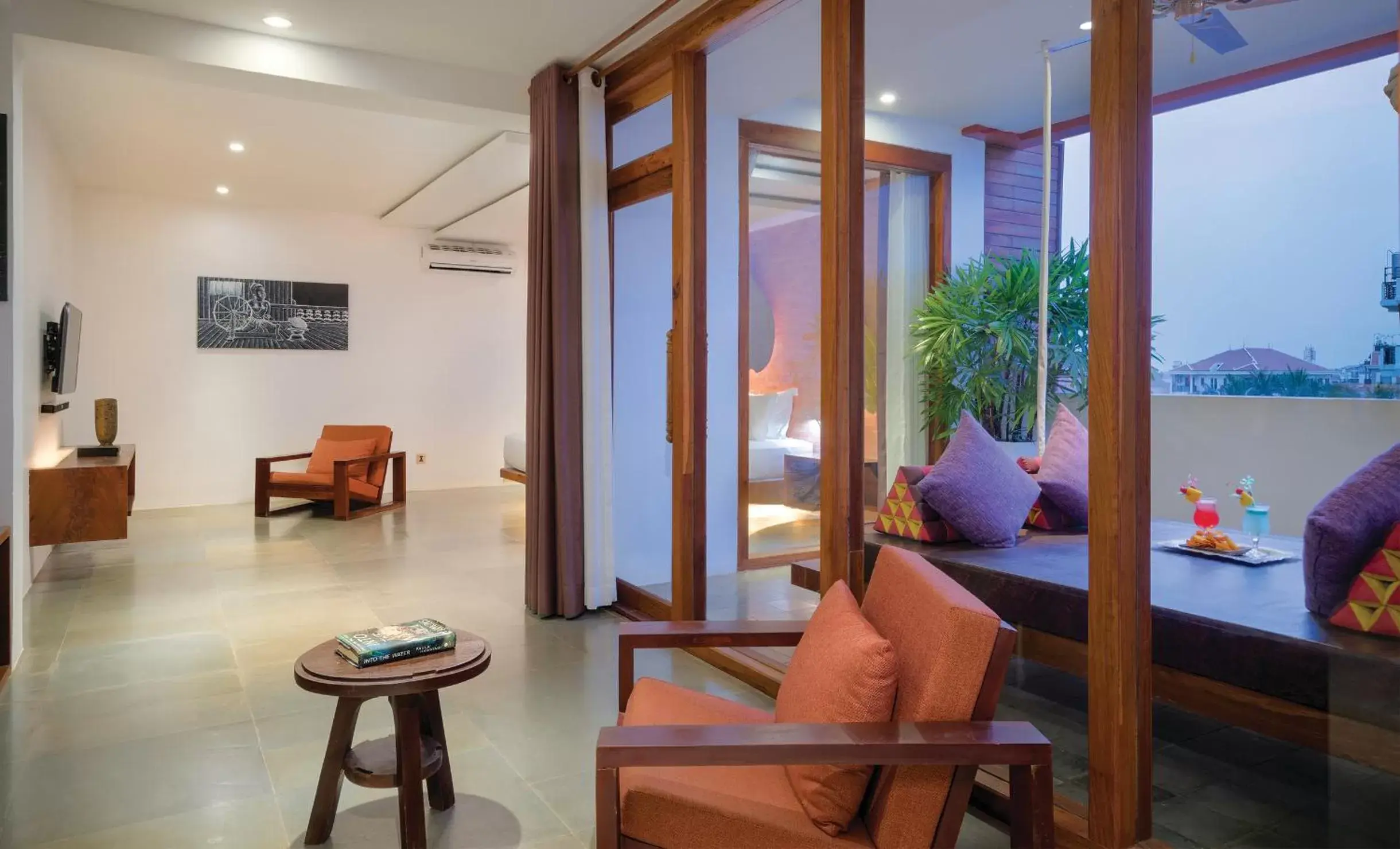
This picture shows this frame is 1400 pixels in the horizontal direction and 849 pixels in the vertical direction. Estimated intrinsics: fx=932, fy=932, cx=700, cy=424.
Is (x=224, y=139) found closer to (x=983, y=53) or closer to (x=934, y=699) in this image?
(x=983, y=53)

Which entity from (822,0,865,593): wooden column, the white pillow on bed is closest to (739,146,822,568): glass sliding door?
the white pillow on bed

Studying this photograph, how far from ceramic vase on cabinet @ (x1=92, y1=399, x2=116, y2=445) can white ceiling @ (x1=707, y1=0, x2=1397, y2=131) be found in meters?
4.61

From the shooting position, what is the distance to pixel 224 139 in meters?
6.15

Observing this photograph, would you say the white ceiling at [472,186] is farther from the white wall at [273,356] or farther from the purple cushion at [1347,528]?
the purple cushion at [1347,528]

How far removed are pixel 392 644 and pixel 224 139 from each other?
504 centimetres

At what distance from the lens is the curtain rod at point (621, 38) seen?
3.87 meters

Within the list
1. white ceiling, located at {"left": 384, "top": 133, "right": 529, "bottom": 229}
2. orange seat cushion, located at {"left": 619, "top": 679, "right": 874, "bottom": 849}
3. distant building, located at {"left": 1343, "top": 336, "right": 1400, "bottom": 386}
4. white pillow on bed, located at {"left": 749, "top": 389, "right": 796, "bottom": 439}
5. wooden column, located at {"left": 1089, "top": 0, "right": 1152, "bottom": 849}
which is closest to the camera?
distant building, located at {"left": 1343, "top": 336, "right": 1400, "bottom": 386}

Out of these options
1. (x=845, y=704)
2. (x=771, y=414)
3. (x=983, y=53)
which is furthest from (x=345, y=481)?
(x=845, y=704)

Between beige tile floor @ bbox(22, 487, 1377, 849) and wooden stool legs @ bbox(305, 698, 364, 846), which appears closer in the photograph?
beige tile floor @ bbox(22, 487, 1377, 849)

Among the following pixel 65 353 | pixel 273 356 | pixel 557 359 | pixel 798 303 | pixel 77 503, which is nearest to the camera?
pixel 798 303

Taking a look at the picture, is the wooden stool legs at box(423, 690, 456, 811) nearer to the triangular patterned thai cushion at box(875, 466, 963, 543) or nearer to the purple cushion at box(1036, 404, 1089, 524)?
the triangular patterned thai cushion at box(875, 466, 963, 543)

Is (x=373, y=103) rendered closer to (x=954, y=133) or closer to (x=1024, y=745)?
(x=954, y=133)

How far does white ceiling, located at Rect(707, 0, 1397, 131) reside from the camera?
179cm

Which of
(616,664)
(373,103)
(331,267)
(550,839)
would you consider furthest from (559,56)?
(331,267)
